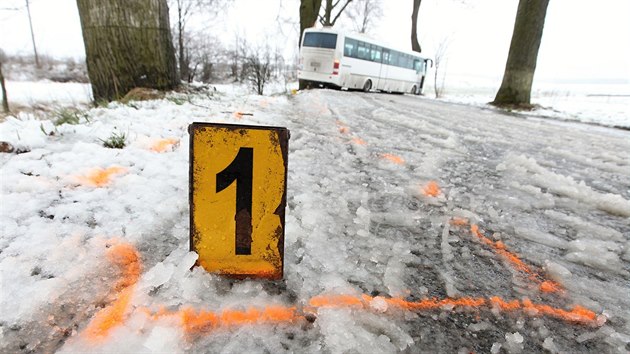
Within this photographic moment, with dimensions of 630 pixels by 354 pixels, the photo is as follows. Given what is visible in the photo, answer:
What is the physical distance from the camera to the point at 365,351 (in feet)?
2.89

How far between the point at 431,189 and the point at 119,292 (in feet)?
5.66

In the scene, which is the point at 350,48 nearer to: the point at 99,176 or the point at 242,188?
the point at 99,176

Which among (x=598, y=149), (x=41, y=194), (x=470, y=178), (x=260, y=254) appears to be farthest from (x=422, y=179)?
(x=598, y=149)

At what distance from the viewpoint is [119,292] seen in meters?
1.00

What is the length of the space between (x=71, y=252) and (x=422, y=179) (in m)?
1.93

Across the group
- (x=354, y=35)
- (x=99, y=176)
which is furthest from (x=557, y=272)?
(x=354, y=35)

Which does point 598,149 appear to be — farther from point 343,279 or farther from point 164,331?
point 164,331

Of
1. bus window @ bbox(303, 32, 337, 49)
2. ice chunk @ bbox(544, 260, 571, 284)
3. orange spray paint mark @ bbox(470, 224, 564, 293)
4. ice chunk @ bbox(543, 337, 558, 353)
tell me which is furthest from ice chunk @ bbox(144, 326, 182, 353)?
bus window @ bbox(303, 32, 337, 49)

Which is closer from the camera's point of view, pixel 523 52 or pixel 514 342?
pixel 514 342

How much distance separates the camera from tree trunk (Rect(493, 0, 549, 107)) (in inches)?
367

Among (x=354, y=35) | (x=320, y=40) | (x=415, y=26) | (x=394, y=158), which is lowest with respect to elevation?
(x=394, y=158)

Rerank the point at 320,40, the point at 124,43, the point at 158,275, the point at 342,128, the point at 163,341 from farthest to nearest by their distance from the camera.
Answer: the point at 320,40, the point at 124,43, the point at 342,128, the point at 158,275, the point at 163,341

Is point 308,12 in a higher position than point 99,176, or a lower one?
higher

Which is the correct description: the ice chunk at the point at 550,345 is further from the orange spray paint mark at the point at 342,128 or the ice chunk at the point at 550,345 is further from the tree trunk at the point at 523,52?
the tree trunk at the point at 523,52
